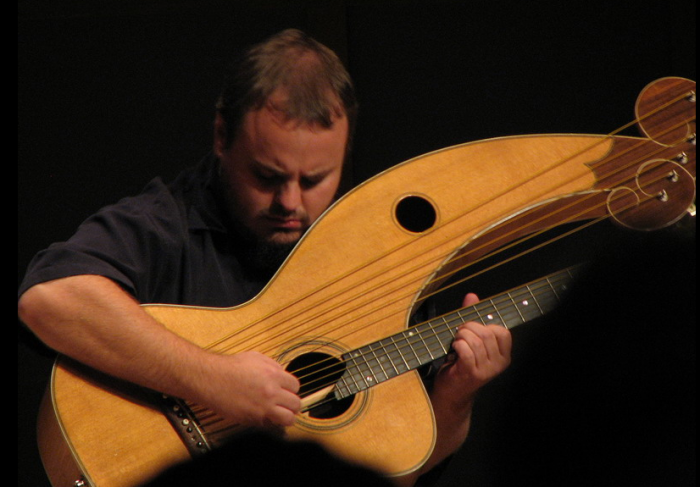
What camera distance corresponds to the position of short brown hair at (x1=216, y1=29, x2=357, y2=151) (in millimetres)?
1707

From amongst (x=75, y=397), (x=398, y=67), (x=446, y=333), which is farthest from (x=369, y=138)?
(x=75, y=397)

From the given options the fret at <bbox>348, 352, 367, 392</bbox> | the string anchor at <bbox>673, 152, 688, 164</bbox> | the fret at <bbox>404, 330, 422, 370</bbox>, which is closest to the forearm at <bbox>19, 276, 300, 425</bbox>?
the fret at <bbox>348, 352, 367, 392</bbox>

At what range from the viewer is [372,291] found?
1.58 metres

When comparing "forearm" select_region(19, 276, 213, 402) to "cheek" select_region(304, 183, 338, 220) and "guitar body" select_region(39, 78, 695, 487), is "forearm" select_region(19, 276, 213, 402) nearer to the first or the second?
"guitar body" select_region(39, 78, 695, 487)

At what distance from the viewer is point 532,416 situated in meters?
0.75

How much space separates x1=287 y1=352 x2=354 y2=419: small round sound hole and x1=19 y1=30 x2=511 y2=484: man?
88 mm

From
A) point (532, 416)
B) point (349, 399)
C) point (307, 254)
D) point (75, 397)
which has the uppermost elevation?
point (307, 254)

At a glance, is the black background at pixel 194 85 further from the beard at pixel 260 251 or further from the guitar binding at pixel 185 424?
the guitar binding at pixel 185 424

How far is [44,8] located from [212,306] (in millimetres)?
1147

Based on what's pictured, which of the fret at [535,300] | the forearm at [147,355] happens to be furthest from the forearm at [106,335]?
the fret at [535,300]

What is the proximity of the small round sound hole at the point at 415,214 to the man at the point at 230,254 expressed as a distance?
0.64 ft

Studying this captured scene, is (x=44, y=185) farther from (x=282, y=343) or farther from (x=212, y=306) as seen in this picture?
(x=282, y=343)

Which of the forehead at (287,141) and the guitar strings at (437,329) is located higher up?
the forehead at (287,141)

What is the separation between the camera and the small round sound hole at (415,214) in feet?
5.30
